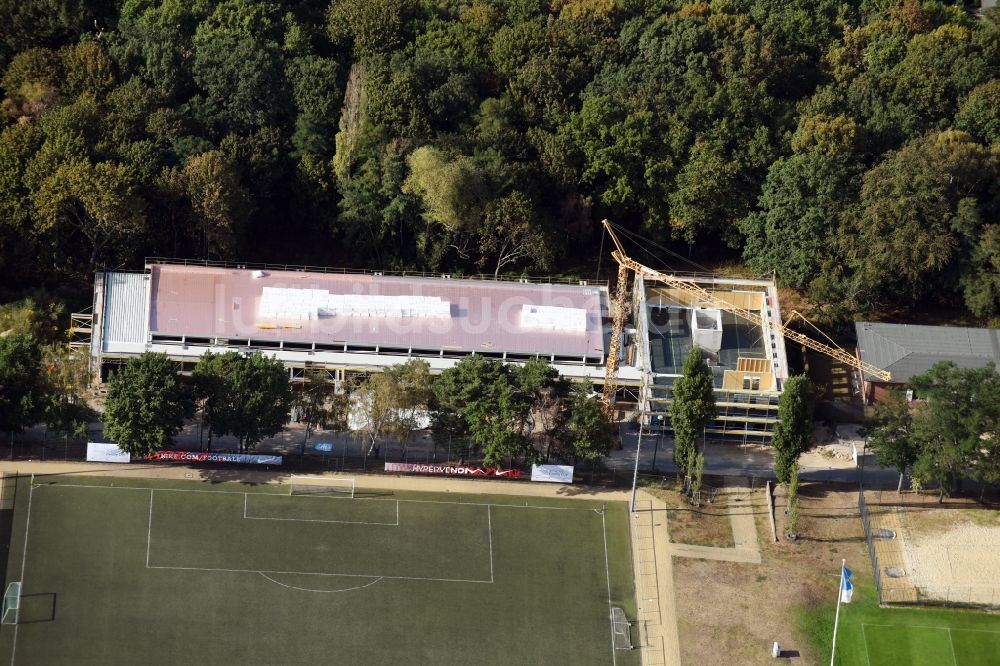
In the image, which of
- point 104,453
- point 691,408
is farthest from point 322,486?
point 691,408

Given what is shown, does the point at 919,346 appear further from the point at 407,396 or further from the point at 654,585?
the point at 407,396

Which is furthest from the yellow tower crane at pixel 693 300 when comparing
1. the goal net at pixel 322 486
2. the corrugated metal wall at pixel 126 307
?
the corrugated metal wall at pixel 126 307

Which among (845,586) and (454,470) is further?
(454,470)

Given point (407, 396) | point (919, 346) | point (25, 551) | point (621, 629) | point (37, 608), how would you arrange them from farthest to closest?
point (919, 346)
point (407, 396)
point (25, 551)
point (621, 629)
point (37, 608)

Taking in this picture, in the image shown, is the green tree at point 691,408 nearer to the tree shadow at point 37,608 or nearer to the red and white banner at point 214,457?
the red and white banner at point 214,457

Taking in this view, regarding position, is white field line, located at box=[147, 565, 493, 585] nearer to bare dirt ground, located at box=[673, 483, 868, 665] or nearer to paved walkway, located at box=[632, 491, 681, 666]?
paved walkway, located at box=[632, 491, 681, 666]
